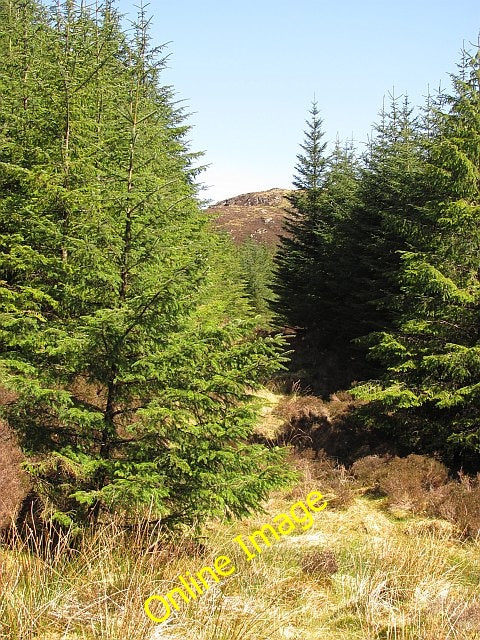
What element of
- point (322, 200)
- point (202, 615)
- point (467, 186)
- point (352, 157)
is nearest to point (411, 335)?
point (467, 186)

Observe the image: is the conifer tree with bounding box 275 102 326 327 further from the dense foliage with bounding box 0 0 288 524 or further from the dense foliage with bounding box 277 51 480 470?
the dense foliage with bounding box 0 0 288 524

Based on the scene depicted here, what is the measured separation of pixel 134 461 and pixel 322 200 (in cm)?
1918

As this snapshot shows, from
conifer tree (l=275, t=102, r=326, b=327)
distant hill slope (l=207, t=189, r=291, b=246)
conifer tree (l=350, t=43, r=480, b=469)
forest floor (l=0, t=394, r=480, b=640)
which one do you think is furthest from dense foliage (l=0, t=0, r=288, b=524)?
distant hill slope (l=207, t=189, r=291, b=246)

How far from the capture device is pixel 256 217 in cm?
11088

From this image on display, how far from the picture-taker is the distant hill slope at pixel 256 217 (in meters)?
93.9

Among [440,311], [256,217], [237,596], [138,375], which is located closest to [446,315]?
[440,311]

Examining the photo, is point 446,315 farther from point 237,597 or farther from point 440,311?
point 237,597

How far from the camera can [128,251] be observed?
21.6ft

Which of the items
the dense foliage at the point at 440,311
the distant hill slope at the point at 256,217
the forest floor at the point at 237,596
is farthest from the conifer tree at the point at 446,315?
the distant hill slope at the point at 256,217

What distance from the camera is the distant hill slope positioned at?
93938 millimetres

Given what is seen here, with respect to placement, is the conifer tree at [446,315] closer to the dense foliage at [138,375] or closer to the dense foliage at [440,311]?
the dense foliage at [440,311]

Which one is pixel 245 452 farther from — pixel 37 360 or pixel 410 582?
pixel 37 360

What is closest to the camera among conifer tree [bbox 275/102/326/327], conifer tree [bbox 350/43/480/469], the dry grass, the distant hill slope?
the dry grass

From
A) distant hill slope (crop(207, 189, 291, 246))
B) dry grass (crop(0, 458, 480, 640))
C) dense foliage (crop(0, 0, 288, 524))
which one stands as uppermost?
distant hill slope (crop(207, 189, 291, 246))
